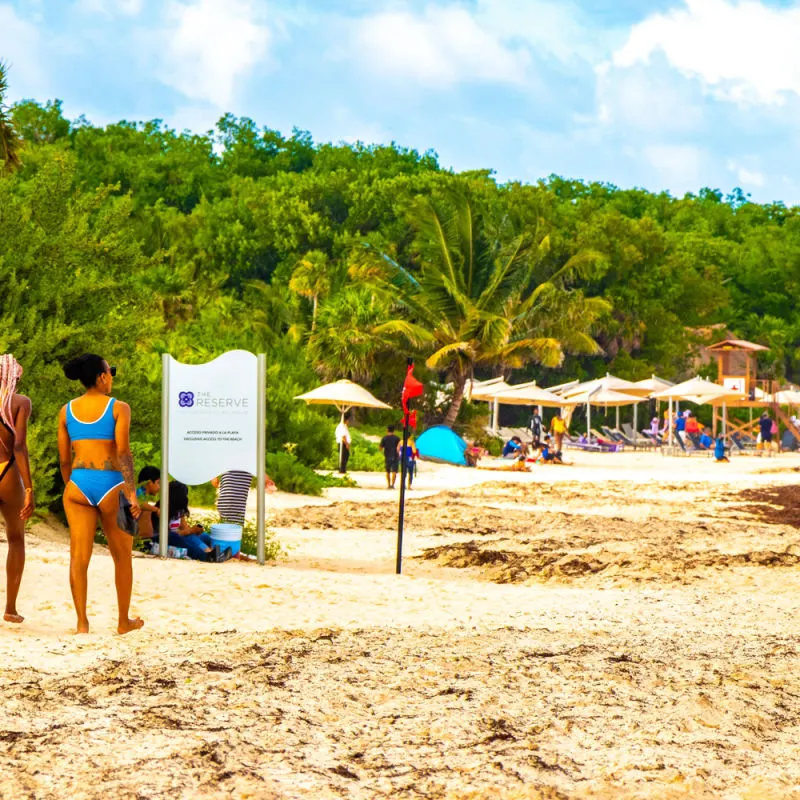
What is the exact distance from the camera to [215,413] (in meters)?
10.7

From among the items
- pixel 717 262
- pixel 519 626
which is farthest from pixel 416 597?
pixel 717 262

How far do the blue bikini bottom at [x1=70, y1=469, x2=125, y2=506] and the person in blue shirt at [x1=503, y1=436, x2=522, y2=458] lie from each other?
24.1 metres

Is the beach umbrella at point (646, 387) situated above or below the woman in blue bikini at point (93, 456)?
above

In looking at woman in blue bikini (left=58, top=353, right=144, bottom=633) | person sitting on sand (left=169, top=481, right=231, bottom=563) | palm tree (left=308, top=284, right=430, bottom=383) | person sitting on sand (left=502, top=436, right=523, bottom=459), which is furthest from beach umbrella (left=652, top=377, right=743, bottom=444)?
woman in blue bikini (left=58, top=353, right=144, bottom=633)

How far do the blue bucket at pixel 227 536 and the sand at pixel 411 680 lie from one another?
0.59 m

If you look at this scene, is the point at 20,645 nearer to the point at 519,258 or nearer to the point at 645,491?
the point at 645,491

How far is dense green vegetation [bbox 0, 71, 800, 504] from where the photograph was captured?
1238cm

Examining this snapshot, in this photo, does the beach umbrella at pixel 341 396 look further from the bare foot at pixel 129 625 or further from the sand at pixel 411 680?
the bare foot at pixel 129 625

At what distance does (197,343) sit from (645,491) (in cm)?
833

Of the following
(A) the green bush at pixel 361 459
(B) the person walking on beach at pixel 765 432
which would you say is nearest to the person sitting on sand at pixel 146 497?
(A) the green bush at pixel 361 459

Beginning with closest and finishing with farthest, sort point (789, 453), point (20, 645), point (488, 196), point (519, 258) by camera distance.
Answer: point (20, 645) < point (519, 258) < point (789, 453) < point (488, 196)

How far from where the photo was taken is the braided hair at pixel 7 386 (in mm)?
7172

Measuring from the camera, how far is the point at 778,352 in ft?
201

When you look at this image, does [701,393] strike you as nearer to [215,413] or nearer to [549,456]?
[549,456]
